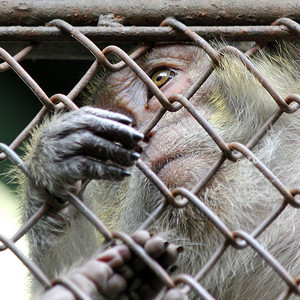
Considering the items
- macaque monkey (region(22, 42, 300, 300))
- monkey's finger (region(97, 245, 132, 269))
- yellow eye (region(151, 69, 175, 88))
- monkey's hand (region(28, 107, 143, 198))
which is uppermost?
monkey's hand (region(28, 107, 143, 198))

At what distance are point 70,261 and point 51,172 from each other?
0.46 m

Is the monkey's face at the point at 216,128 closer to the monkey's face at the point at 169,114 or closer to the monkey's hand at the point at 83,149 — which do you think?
the monkey's face at the point at 169,114

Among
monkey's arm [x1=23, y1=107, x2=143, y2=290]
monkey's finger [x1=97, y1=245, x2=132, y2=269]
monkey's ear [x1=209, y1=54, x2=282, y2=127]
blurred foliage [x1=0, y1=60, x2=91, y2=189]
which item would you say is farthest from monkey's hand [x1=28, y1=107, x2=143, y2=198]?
blurred foliage [x1=0, y1=60, x2=91, y2=189]

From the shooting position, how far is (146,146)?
2531 mm

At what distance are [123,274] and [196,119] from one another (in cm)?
64

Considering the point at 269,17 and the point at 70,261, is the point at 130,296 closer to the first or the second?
the point at 70,261

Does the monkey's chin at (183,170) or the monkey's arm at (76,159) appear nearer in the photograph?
the monkey's arm at (76,159)

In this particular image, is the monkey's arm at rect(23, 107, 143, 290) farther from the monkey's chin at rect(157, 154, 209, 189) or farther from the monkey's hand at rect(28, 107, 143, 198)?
the monkey's chin at rect(157, 154, 209, 189)

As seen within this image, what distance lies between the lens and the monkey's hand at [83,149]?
185cm

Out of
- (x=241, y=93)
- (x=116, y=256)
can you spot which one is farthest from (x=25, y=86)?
(x=116, y=256)

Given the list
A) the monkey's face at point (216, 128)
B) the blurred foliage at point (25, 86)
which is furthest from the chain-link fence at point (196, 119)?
the blurred foliage at point (25, 86)

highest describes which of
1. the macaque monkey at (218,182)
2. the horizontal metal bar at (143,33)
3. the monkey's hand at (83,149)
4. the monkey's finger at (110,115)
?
the horizontal metal bar at (143,33)

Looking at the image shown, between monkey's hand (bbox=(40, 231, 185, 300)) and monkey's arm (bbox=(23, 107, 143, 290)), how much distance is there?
316mm

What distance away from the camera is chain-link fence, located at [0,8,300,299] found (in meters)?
1.72
